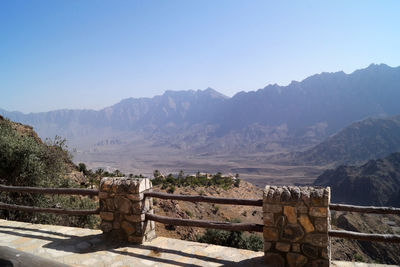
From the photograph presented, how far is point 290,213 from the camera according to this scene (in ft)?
14.1

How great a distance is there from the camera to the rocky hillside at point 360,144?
114188mm

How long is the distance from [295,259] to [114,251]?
3.11 m

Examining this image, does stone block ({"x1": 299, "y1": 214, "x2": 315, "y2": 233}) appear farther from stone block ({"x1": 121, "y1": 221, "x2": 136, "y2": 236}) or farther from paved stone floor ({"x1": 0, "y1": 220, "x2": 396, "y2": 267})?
stone block ({"x1": 121, "y1": 221, "x2": 136, "y2": 236})

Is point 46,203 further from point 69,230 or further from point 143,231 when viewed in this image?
point 143,231

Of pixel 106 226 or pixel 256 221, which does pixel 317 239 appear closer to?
A: pixel 106 226

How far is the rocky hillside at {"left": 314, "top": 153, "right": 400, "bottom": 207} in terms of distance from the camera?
53578 mm

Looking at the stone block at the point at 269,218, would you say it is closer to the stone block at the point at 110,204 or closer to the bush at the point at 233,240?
the stone block at the point at 110,204

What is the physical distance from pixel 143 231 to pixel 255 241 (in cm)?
639

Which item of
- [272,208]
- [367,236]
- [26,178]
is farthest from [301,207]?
[26,178]

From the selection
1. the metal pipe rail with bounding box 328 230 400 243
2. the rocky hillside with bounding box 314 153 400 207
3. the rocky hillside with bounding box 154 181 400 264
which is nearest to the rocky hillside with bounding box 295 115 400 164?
the rocky hillside with bounding box 314 153 400 207

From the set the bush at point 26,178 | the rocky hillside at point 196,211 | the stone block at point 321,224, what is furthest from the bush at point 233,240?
the stone block at point 321,224

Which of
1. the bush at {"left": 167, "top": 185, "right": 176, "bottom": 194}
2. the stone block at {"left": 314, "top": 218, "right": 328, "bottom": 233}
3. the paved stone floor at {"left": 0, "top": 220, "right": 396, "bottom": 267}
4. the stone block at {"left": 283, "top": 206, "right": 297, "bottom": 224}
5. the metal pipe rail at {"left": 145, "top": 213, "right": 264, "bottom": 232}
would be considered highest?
the stone block at {"left": 283, "top": 206, "right": 297, "bottom": 224}

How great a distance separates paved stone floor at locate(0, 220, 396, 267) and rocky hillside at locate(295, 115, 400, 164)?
396 ft

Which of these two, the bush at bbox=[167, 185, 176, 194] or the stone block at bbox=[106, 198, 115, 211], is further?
the bush at bbox=[167, 185, 176, 194]
